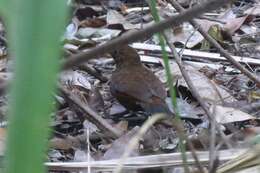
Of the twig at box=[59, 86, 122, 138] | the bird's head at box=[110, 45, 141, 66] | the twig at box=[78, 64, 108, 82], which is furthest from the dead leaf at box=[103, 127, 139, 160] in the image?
the twig at box=[78, 64, 108, 82]

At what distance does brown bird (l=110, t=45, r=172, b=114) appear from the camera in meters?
2.04

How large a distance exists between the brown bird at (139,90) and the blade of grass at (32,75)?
1600mm

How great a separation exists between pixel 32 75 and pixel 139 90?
5.49 ft

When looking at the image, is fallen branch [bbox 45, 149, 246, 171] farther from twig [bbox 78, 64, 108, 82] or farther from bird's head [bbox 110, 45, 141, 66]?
twig [bbox 78, 64, 108, 82]

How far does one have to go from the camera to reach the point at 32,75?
15.4 inches

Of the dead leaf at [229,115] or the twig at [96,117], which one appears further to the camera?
the dead leaf at [229,115]

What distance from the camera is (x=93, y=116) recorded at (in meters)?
1.56

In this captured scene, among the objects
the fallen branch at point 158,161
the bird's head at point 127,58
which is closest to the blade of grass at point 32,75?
the fallen branch at point 158,161

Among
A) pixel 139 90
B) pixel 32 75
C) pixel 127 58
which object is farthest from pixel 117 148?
pixel 32 75

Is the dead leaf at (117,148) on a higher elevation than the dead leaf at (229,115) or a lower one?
lower

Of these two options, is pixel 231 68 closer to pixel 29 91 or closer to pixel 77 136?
pixel 77 136

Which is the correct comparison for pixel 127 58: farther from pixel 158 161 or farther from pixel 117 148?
pixel 158 161

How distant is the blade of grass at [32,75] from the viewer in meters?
0.39

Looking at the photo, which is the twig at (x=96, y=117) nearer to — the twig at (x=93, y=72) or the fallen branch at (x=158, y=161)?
the fallen branch at (x=158, y=161)
